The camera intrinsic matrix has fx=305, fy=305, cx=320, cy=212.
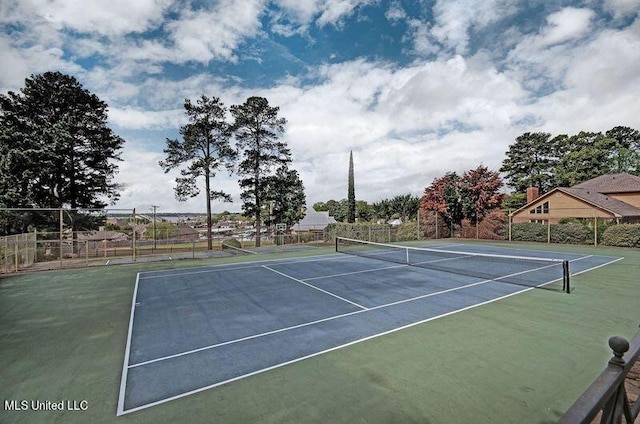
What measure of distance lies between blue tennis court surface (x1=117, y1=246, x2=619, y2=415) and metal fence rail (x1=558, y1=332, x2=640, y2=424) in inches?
167

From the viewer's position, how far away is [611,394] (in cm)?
174

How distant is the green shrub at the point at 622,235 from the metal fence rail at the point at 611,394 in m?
26.3

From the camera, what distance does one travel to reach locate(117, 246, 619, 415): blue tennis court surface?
16.3ft

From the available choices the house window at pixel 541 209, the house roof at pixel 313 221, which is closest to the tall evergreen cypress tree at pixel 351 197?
the house roof at pixel 313 221

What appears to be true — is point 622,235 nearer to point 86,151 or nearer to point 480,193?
point 480,193

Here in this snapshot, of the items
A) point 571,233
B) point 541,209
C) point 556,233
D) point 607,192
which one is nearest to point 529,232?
point 556,233

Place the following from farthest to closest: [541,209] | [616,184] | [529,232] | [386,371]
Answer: [616,184]
[541,209]
[529,232]
[386,371]

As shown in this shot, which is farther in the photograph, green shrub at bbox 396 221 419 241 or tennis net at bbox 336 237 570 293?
green shrub at bbox 396 221 419 241

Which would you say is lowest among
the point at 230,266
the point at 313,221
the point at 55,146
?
the point at 230,266

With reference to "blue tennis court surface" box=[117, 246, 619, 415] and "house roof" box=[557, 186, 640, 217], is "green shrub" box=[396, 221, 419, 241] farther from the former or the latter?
"house roof" box=[557, 186, 640, 217]

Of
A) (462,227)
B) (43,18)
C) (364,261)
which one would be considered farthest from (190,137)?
(462,227)

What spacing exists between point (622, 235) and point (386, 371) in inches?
999

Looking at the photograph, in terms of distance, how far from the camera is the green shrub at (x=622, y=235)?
66.8 feet

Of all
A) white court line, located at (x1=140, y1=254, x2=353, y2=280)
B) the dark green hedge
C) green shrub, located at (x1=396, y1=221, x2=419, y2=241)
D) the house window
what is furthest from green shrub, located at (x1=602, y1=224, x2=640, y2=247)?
white court line, located at (x1=140, y1=254, x2=353, y2=280)
